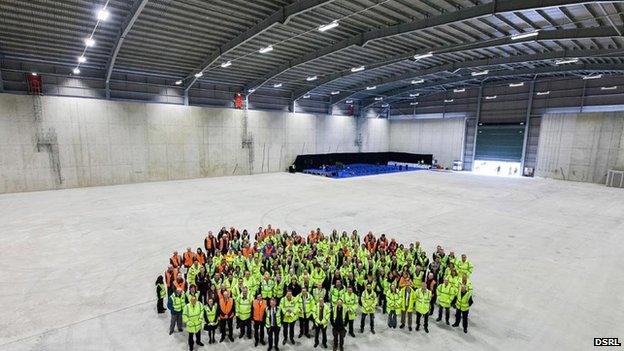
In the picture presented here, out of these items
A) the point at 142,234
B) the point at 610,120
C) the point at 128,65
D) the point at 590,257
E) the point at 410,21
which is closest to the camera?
the point at 590,257

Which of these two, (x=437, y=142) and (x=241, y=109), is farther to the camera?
(x=437, y=142)

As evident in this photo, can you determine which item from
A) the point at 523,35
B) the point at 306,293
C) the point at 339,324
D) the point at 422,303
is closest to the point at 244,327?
the point at 306,293

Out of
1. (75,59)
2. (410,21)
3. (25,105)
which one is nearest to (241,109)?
(75,59)

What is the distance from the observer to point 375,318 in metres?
7.81

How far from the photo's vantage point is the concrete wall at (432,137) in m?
40.8

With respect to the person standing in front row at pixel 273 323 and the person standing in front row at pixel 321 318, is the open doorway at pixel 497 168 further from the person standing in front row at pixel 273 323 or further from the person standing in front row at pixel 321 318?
the person standing in front row at pixel 273 323

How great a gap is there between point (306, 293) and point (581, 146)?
37.3 metres

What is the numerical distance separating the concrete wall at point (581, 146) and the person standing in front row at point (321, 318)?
36.5 metres

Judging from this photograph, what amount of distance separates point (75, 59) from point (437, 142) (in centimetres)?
4010

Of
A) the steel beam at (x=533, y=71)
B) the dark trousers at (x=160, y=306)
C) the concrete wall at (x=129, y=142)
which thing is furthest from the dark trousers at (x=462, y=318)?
the steel beam at (x=533, y=71)

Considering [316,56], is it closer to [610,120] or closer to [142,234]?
[142,234]

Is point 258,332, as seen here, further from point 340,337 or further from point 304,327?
point 340,337

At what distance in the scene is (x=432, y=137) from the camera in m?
43.3

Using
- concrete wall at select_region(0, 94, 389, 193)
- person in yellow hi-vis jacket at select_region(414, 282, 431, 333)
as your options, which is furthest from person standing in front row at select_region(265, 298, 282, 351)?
concrete wall at select_region(0, 94, 389, 193)
